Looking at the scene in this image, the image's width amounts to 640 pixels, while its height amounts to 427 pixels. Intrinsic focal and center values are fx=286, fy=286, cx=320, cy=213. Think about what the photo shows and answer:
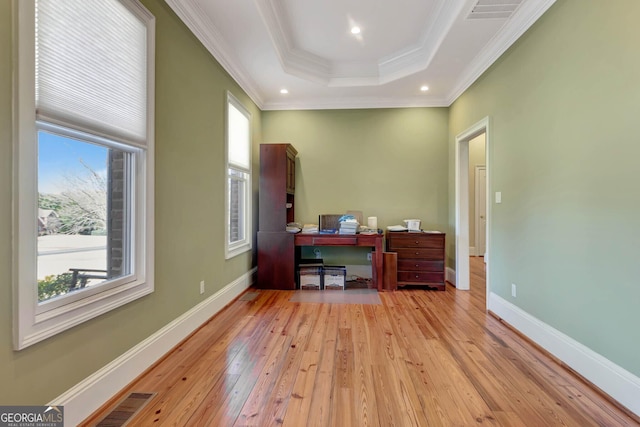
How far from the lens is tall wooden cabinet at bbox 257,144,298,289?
4203 mm

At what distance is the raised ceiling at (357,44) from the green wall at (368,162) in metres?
0.26

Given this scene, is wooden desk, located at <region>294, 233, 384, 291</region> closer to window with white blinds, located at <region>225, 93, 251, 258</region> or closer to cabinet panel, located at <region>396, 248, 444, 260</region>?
cabinet panel, located at <region>396, 248, 444, 260</region>

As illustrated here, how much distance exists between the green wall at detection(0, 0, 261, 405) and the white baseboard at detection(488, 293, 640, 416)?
3048 mm

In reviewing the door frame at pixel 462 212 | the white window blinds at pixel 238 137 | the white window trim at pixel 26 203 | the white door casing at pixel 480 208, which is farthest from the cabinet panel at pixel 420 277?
the white window trim at pixel 26 203

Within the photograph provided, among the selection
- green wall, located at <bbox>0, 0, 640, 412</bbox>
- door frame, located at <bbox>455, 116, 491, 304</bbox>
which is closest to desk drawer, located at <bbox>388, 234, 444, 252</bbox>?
door frame, located at <bbox>455, 116, 491, 304</bbox>

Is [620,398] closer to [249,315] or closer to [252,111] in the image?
[249,315]

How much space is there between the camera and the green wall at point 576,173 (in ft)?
5.56

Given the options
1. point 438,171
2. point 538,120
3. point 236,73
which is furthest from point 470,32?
point 236,73

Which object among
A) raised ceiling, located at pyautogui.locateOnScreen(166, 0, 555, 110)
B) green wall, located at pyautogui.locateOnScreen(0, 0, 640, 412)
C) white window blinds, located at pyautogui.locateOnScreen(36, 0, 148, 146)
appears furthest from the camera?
raised ceiling, located at pyautogui.locateOnScreen(166, 0, 555, 110)

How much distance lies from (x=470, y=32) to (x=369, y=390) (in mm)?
3391

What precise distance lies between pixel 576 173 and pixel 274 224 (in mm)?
3397

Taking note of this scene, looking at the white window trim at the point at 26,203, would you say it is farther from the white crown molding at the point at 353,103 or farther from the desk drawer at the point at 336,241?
the white crown molding at the point at 353,103

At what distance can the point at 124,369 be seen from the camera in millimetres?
1821

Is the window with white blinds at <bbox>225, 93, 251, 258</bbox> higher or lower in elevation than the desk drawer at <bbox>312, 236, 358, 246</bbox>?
higher
